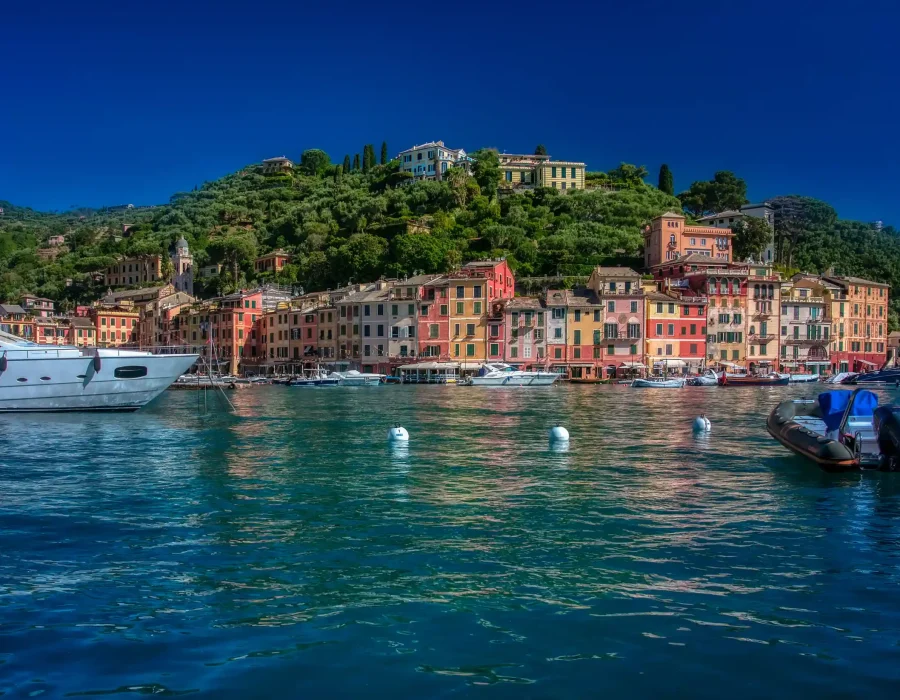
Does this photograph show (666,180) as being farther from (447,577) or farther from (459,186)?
(447,577)

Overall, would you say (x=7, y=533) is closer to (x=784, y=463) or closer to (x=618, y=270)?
(x=784, y=463)

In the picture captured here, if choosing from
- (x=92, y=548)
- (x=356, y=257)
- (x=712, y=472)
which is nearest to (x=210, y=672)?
(x=92, y=548)

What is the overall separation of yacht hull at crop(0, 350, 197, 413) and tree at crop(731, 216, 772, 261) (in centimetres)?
7910

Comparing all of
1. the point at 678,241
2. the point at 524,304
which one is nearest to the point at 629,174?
the point at 678,241

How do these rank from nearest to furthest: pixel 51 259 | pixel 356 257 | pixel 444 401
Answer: pixel 444 401
pixel 356 257
pixel 51 259

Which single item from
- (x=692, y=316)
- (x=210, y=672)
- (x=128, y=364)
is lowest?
(x=210, y=672)

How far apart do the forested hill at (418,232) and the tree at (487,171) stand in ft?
0.74

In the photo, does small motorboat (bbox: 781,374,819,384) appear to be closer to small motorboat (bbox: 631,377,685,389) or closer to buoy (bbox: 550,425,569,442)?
small motorboat (bbox: 631,377,685,389)

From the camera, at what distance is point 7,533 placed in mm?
12969

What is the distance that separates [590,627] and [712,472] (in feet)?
38.3

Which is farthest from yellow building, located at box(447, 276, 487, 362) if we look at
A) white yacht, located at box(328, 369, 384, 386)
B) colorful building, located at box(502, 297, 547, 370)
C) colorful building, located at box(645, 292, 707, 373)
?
colorful building, located at box(645, 292, 707, 373)

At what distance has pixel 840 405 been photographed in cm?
2059

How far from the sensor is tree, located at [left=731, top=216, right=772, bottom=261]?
9669 centimetres

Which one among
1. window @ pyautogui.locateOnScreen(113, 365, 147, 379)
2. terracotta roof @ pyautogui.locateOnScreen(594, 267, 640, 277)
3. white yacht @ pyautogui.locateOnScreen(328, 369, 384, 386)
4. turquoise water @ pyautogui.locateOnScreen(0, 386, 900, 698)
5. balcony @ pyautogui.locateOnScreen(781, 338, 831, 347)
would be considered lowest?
turquoise water @ pyautogui.locateOnScreen(0, 386, 900, 698)
